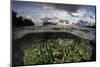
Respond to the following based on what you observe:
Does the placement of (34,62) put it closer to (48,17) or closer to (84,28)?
(48,17)

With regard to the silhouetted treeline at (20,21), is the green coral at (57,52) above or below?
below

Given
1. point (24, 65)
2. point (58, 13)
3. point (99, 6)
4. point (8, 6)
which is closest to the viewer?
point (8, 6)

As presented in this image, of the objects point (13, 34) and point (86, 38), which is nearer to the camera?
point (13, 34)

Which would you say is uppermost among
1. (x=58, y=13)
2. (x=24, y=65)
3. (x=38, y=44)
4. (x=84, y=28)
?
(x=58, y=13)

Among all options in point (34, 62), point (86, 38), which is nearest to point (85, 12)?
point (86, 38)

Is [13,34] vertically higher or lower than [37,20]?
lower

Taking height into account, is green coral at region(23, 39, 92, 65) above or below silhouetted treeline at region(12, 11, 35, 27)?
below

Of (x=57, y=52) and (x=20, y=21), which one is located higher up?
(x=20, y=21)

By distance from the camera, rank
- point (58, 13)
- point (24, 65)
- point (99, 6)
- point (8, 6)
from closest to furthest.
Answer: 1. point (8, 6)
2. point (24, 65)
3. point (58, 13)
4. point (99, 6)
